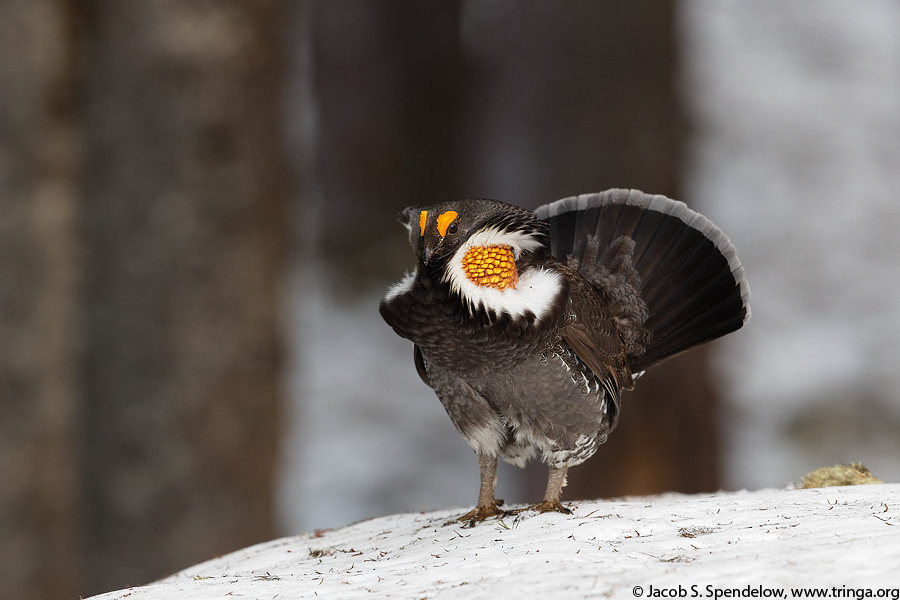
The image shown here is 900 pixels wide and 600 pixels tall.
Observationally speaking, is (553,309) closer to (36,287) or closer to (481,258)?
(481,258)

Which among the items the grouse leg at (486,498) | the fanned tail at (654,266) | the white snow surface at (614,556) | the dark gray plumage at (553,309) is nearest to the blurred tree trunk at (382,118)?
the fanned tail at (654,266)

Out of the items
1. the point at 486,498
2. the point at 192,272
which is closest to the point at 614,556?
the point at 486,498

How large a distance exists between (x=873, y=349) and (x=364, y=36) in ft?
28.3

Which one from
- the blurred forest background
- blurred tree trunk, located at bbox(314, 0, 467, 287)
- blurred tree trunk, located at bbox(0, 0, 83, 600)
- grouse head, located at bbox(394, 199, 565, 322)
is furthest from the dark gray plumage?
blurred tree trunk, located at bbox(314, 0, 467, 287)

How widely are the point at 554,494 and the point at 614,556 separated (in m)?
1.31

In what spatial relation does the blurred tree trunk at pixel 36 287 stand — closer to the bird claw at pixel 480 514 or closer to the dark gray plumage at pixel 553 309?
→ the dark gray plumage at pixel 553 309

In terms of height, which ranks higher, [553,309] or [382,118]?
[382,118]

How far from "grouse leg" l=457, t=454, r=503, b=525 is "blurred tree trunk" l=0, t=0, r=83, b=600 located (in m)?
3.57

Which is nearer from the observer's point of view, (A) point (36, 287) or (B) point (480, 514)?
(B) point (480, 514)

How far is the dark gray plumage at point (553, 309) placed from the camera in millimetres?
4344

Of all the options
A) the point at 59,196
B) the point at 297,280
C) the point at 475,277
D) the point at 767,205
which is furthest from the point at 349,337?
the point at 475,277

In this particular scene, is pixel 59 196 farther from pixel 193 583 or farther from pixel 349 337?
pixel 349 337

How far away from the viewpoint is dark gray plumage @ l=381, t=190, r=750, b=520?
4344 mm

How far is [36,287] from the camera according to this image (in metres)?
6.89
